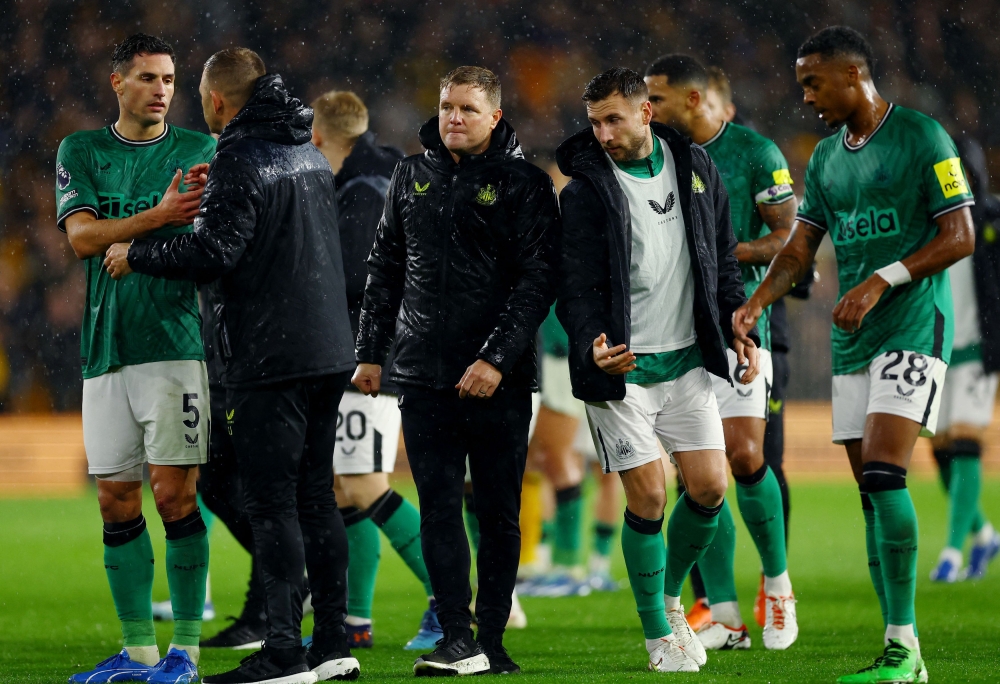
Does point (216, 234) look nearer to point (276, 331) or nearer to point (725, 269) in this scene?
point (276, 331)

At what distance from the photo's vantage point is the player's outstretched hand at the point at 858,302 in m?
4.25

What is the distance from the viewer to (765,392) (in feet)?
17.7

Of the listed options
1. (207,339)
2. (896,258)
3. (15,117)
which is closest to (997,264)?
(896,258)

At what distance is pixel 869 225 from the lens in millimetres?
4484

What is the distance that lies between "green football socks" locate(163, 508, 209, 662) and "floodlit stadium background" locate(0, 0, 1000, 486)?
1276 cm

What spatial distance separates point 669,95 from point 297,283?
2.16 meters

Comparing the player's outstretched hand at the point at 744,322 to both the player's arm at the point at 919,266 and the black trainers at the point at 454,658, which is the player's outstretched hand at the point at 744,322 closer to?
the player's arm at the point at 919,266

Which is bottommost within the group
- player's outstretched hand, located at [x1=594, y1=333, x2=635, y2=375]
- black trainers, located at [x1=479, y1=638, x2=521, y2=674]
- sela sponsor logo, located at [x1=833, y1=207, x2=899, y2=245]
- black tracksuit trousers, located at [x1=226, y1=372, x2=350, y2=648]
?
black trainers, located at [x1=479, y1=638, x2=521, y2=674]

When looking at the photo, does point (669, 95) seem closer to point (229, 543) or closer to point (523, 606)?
point (523, 606)

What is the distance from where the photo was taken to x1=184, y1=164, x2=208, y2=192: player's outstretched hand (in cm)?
439

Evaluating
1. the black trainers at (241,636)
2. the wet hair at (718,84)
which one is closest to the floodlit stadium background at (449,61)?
the wet hair at (718,84)

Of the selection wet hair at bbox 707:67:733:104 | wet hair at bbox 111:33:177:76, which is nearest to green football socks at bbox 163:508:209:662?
wet hair at bbox 111:33:177:76

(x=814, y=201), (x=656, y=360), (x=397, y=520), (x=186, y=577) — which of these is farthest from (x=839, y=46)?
(x=186, y=577)

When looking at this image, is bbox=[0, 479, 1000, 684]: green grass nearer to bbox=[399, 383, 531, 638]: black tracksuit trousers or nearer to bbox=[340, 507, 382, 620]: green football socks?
bbox=[340, 507, 382, 620]: green football socks
